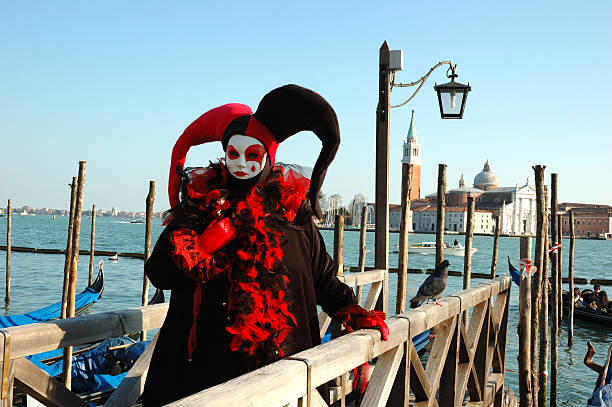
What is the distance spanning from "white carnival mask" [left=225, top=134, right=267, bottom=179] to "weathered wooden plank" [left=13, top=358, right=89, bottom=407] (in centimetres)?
84

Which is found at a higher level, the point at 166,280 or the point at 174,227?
the point at 174,227

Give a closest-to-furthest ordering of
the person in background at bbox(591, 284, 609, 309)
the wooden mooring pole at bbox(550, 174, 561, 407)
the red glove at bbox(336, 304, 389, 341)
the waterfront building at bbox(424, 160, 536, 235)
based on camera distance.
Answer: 1. the red glove at bbox(336, 304, 389, 341)
2. the wooden mooring pole at bbox(550, 174, 561, 407)
3. the person in background at bbox(591, 284, 609, 309)
4. the waterfront building at bbox(424, 160, 536, 235)

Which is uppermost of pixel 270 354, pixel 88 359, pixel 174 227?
pixel 174 227

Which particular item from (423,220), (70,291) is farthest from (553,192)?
(423,220)

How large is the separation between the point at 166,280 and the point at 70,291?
22.0 ft

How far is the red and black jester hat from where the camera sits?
6.92ft

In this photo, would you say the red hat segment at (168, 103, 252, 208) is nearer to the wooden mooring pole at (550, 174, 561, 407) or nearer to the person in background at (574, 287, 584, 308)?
the wooden mooring pole at (550, 174, 561, 407)

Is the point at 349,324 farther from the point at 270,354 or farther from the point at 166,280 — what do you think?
the point at 166,280

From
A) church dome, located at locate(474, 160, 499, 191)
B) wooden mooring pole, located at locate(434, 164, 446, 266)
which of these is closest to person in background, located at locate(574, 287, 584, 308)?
wooden mooring pole, located at locate(434, 164, 446, 266)

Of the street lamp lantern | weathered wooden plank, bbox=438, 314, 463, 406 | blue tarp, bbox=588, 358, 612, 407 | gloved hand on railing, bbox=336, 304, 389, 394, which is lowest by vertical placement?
blue tarp, bbox=588, 358, 612, 407

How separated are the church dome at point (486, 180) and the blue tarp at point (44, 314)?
106 metres

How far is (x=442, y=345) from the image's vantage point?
8.92 ft

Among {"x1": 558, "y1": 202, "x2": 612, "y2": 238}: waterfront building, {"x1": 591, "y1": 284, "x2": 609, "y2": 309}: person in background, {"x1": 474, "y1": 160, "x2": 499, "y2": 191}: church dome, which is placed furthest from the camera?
{"x1": 474, "y1": 160, "x2": 499, "y2": 191}: church dome

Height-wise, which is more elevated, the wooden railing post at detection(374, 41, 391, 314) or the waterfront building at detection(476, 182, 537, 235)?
the waterfront building at detection(476, 182, 537, 235)
